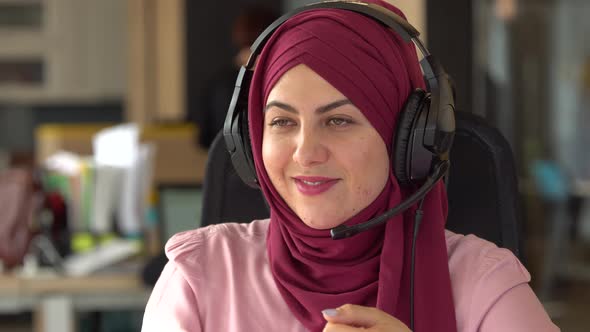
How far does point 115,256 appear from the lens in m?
2.91

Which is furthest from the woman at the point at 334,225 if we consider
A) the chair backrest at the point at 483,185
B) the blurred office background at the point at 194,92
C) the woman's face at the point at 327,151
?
the blurred office background at the point at 194,92

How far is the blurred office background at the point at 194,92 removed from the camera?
2689 mm

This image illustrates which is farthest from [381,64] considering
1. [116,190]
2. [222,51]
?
[222,51]

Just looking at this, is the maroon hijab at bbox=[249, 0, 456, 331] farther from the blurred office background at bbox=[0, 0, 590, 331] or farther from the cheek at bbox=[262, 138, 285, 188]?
the blurred office background at bbox=[0, 0, 590, 331]

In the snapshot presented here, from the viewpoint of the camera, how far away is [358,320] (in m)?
1.04

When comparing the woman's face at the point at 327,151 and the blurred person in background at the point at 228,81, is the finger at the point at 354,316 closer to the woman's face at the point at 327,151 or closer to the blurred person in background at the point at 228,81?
the woman's face at the point at 327,151

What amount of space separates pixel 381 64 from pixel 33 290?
180 centimetres

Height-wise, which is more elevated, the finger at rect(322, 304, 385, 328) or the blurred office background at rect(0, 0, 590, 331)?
the finger at rect(322, 304, 385, 328)

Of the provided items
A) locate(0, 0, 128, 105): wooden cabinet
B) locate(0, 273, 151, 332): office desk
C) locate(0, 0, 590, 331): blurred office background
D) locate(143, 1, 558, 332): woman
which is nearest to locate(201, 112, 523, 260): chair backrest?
locate(0, 0, 590, 331): blurred office background

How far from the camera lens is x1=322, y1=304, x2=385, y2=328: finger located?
40.6 inches

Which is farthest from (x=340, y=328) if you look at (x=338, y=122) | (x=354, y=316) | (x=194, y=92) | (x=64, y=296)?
(x=194, y=92)

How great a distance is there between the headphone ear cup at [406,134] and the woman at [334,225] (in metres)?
0.01

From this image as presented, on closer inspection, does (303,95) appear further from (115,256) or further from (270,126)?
(115,256)

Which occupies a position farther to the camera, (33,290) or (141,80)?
(141,80)
